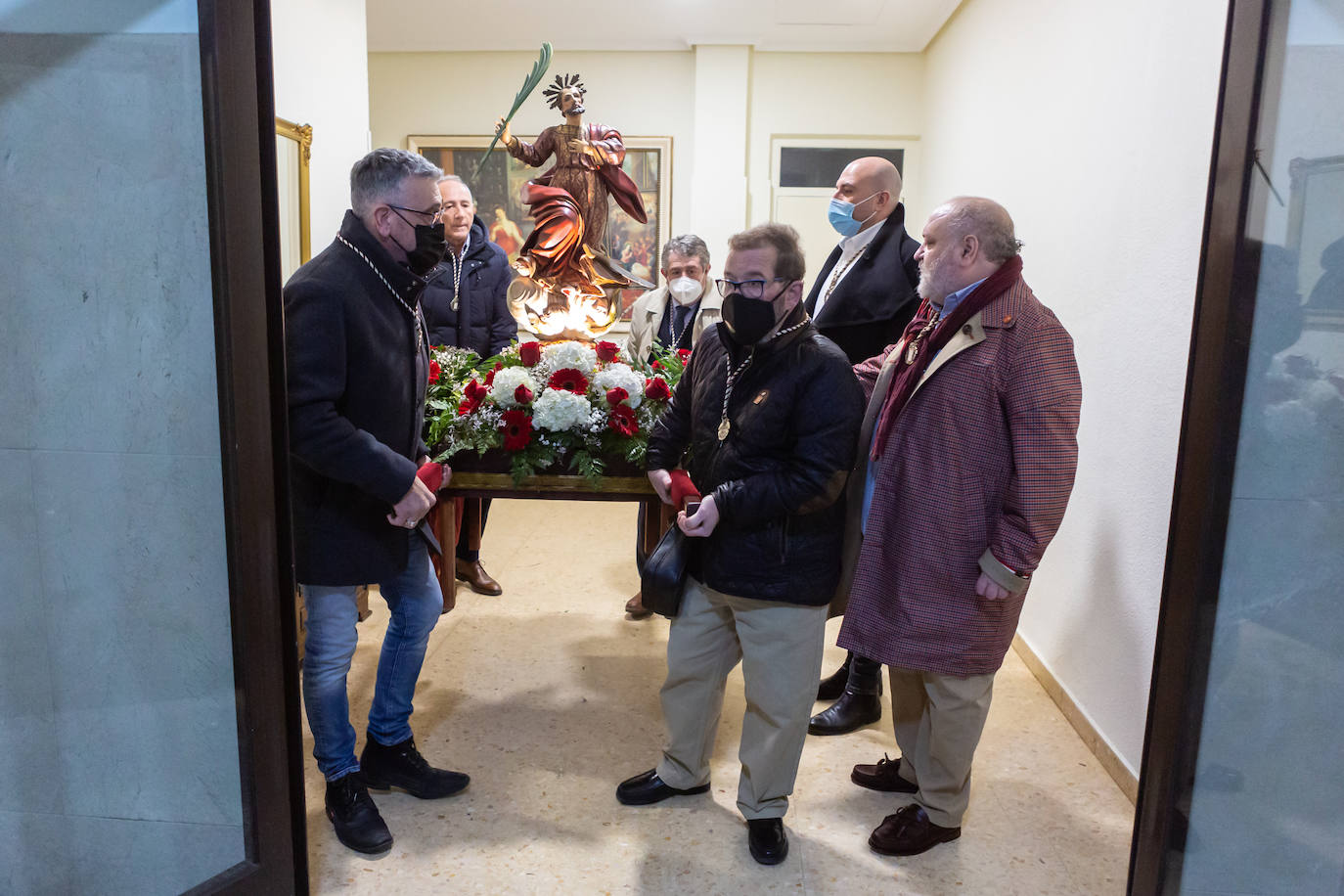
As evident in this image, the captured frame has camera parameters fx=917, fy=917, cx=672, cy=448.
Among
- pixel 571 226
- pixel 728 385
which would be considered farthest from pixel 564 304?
pixel 728 385

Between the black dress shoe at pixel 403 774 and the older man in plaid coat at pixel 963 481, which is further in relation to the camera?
the black dress shoe at pixel 403 774

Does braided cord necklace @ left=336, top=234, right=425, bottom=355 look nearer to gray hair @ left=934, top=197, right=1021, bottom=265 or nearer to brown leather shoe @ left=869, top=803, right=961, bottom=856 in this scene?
gray hair @ left=934, top=197, right=1021, bottom=265

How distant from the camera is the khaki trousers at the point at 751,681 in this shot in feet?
7.61

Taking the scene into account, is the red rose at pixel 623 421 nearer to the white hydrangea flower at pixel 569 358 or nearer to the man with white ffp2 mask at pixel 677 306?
the white hydrangea flower at pixel 569 358

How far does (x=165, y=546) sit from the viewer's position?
1.81 m

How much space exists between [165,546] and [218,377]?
14.1 inches

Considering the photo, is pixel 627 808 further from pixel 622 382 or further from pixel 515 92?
pixel 515 92

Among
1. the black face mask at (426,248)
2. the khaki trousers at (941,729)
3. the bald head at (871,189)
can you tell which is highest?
the bald head at (871,189)

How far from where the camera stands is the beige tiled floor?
91.5 inches

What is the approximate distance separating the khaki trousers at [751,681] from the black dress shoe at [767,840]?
0.03m

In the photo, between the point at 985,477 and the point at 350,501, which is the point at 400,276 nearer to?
the point at 350,501

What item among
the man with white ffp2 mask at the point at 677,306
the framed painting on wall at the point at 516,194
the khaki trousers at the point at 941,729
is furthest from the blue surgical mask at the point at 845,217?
the framed painting on wall at the point at 516,194

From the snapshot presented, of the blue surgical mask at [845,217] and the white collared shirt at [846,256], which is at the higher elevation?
the blue surgical mask at [845,217]

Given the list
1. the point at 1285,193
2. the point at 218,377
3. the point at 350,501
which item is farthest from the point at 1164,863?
the point at 218,377
